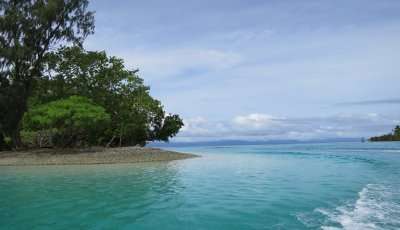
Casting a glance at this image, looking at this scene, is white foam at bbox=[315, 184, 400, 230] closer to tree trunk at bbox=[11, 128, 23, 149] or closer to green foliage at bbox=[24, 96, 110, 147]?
green foliage at bbox=[24, 96, 110, 147]

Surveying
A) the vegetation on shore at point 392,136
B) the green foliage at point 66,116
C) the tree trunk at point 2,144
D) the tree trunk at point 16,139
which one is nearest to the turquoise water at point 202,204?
the green foliage at point 66,116

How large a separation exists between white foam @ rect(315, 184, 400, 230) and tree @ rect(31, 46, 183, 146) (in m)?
40.9

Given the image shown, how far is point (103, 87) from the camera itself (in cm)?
5300

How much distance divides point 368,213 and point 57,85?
44412mm

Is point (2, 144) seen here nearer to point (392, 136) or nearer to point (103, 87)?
point (103, 87)

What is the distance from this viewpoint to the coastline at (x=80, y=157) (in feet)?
131

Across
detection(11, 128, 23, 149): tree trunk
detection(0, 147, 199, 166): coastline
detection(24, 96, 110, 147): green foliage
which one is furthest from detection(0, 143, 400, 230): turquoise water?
detection(11, 128, 23, 149): tree trunk

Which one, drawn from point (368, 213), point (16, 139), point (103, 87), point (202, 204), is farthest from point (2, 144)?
point (368, 213)

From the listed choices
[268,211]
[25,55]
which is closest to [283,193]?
[268,211]

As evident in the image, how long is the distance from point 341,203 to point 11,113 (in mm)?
39388

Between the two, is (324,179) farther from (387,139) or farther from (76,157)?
(387,139)

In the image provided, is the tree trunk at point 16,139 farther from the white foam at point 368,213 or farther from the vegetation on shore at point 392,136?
the vegetation on shore at point 392,136

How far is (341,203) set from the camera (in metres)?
15.2

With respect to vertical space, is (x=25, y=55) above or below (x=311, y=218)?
above
